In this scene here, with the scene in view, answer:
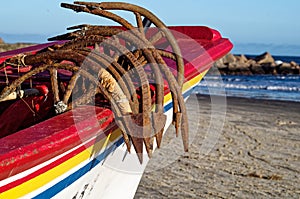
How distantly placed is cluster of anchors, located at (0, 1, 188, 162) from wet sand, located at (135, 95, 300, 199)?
2632 millimetres

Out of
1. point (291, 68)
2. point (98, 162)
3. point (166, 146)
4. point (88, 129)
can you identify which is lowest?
point (291, 68)

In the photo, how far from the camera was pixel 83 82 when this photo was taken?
2742 millimetres

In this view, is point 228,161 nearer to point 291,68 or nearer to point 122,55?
point 122,55

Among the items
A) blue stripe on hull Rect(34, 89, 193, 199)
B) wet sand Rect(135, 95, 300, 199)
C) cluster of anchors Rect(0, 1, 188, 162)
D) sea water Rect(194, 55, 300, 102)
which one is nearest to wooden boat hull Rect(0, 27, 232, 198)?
blue stripe on hull Rect(34, 89, 193, 199)

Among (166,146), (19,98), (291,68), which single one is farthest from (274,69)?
(19,98)

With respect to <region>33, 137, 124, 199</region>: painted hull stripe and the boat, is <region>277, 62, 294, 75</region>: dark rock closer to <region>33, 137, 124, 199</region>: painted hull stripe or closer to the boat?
the boat

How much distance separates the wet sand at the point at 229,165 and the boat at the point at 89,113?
2.33 meters

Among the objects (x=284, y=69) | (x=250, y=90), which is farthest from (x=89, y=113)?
(x=284, y=69)

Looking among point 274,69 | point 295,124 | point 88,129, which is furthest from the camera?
point 274,69

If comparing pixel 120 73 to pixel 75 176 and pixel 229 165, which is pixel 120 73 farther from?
pixel 229 165

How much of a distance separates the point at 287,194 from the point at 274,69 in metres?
42.1

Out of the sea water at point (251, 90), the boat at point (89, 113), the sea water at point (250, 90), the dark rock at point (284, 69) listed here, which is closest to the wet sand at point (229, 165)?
the boat at point (89, 113)

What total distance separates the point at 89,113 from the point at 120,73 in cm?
28

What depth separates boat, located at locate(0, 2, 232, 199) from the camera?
6.87 feet
